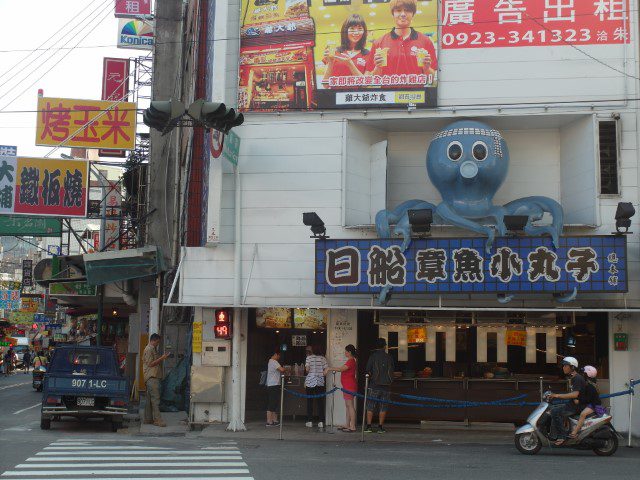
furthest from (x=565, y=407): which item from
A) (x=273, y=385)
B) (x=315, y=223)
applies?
(x=273, y=385)

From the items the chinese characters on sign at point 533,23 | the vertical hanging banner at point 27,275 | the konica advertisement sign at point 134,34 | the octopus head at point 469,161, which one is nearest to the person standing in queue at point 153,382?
the octopus head at point 469,161

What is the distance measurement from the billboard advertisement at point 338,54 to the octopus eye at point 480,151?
1.56m

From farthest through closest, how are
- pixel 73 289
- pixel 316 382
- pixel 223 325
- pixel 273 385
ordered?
pixel 73 289, pixel 273 385, pixel 223 325, pixel 316 382

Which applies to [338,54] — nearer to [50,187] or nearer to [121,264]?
[121,264]

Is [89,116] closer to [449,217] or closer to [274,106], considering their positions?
[274,106]

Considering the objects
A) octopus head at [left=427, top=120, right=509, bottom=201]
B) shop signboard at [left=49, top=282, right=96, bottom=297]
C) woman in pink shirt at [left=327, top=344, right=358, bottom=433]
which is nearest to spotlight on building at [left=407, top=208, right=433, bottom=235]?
octopus head at [left=427, top=120, right=509, bottom=201]

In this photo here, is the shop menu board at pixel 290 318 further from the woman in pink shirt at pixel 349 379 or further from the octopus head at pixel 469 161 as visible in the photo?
the octopus head at pixel 469 161

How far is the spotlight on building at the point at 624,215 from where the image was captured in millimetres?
15953

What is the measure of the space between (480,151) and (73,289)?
57.7 feet

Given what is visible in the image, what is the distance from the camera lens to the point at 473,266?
16578mm

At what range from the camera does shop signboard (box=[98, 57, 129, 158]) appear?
103 feet

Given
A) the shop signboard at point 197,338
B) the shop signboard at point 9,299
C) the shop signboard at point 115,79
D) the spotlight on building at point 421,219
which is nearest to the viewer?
the spotlight on building at point 421,219

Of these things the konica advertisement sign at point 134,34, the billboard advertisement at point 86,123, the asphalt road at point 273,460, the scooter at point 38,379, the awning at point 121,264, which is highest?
the konica advertisement sign at point 134,34

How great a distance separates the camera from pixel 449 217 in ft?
56.2
